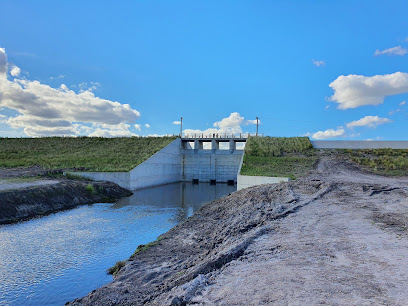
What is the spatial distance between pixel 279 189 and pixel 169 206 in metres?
7.75

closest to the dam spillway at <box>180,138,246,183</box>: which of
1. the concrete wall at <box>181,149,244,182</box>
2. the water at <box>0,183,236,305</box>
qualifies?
the concrete wall at <box>181,149,244,182</box>

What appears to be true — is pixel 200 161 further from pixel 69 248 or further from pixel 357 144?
pixel 69 248

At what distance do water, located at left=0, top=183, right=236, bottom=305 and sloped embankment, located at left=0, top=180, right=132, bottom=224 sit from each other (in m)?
1.24

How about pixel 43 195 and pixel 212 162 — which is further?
pixel 212 162

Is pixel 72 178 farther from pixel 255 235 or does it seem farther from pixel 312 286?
pixel 312 286

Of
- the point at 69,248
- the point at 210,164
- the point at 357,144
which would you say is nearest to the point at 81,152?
the point at 210,164

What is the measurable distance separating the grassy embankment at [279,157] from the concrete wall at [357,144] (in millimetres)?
1877

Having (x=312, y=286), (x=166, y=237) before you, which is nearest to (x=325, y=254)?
(x=312, y=286)

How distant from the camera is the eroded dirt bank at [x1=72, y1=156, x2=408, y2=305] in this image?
16.1ft

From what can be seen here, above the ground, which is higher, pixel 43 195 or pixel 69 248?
pixel 43 195

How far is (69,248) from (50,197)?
1006 cm

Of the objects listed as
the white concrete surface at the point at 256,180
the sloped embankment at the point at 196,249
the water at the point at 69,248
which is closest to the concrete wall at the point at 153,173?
the water at the point at 69,248

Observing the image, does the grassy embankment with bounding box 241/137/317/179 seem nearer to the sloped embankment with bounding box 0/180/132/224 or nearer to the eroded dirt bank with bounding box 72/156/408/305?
the eroded dirt bank with bounding box 72/156/408/305

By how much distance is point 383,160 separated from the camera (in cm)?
2984
